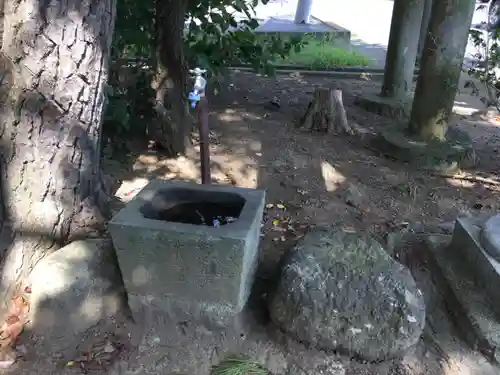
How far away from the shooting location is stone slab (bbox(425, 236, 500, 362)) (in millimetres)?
2346

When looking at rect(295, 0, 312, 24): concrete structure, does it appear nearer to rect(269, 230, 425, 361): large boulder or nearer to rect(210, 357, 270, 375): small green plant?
rect(269, 230, 425, 361): large boulder

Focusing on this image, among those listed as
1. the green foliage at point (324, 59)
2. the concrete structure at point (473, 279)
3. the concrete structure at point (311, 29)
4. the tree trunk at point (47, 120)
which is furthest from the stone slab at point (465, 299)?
the concrete structure at point (311, 29)

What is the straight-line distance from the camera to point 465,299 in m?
2.53

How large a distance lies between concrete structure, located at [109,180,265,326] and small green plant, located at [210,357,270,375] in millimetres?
176

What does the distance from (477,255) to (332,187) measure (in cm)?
134

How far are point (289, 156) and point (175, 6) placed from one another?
1456 mm

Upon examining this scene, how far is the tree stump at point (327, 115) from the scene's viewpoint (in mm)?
4836

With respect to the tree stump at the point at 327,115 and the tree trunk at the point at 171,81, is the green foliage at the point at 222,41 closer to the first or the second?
the tree trunk at the point at 171,81

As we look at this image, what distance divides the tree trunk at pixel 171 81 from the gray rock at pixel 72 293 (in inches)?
63.1

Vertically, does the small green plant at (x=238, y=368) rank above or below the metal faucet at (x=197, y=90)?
below

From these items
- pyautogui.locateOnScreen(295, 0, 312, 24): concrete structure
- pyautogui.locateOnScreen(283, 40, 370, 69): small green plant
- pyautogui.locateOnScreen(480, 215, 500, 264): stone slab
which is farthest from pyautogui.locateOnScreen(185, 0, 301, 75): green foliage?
pyautogui.locateOnScreen(295, 0, 312, 24): concrete structure

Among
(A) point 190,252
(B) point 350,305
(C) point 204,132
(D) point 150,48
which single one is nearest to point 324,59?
(D) point 150,48

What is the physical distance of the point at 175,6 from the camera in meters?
3.69

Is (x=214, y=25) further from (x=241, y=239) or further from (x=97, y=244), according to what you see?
(x=241, y=239)
